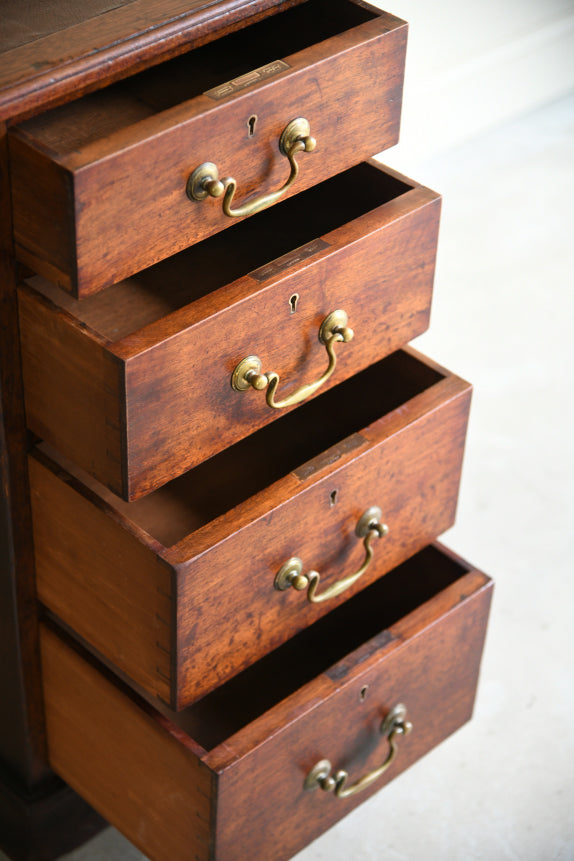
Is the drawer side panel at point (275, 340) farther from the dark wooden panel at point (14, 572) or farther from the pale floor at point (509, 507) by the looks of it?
the pale floor at point (509, 507)

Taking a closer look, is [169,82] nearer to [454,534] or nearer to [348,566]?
[348,566]

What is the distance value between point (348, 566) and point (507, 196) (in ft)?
4.25

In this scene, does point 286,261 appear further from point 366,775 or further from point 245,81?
point 366,775

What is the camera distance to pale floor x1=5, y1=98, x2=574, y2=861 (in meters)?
1.43

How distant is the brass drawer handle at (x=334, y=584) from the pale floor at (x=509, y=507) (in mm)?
405

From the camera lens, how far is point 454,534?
1744mm

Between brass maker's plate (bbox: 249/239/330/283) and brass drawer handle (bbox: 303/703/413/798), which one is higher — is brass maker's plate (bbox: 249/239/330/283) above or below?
above

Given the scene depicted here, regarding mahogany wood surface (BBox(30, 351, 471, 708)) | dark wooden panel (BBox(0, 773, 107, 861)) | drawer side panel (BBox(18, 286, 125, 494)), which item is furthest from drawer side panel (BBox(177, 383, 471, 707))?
dark wooden panel (BBox(0, 773, 107, 861))

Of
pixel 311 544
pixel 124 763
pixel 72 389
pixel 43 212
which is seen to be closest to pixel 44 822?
pixel 124 763

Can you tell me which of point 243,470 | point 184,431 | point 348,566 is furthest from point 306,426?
point 184,431

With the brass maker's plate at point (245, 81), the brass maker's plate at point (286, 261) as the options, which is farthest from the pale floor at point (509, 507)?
the brass maker's plate at point (245, 81)

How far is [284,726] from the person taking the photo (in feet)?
3.60

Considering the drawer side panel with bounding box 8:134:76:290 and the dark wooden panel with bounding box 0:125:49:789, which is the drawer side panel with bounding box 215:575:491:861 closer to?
the dark wooden panel with bounding box 0:125:49:789

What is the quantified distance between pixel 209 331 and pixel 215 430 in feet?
0.31
